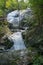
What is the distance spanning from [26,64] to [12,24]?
28.3 feet

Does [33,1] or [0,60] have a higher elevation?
[33,1]

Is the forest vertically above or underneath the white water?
above

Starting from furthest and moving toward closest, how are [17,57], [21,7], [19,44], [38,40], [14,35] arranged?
1. [21,7]
2. [14,35]
3. [19,44]
4. [38,40]
5. [17,57]

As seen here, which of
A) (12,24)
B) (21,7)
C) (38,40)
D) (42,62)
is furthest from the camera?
(21,7)

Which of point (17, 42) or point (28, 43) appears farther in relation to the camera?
point (17, 42)

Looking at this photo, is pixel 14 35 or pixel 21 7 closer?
pixel 14 35

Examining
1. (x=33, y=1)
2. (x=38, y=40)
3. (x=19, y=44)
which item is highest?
(x=33, y=1)

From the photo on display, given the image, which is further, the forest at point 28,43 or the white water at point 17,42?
the white water at point 17,42

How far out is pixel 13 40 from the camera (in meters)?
12.0

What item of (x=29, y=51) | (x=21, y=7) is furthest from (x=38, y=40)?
(x=21, y=7)

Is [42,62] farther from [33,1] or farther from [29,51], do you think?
[33,1]

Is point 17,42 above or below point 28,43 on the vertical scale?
below

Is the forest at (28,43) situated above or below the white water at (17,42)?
above

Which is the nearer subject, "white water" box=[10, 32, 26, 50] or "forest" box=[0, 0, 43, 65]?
"forest" box=[0, 0, 43, 65]
